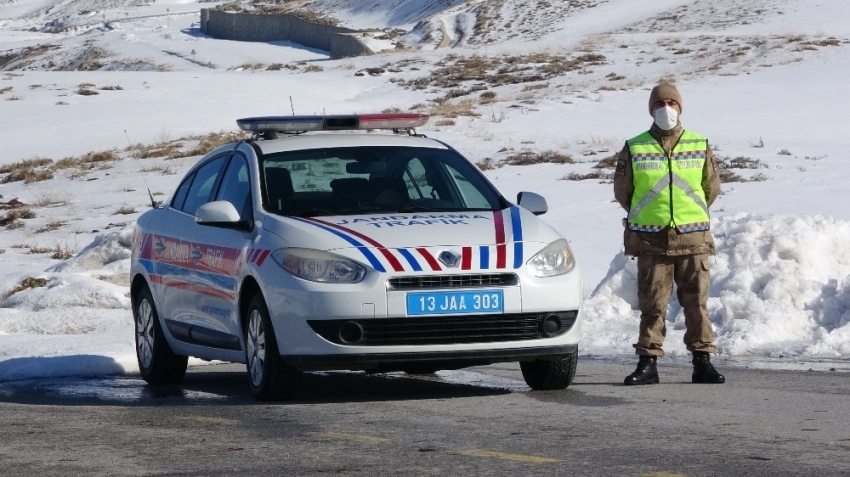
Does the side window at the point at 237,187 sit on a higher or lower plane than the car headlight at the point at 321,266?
higher

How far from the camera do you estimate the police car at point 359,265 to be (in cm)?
829

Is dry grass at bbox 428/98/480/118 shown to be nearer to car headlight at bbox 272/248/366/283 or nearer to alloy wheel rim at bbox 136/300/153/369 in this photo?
alloy wheel rim at bbox 136/300/153/369

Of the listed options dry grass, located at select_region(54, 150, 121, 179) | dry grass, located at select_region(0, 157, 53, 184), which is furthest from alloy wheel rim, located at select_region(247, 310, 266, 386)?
dry grass, located at select_region(0, 157, 53, 184)

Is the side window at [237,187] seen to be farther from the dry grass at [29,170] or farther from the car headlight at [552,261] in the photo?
the dry grass at [29,170]

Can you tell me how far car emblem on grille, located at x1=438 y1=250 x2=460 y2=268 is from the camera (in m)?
8.27

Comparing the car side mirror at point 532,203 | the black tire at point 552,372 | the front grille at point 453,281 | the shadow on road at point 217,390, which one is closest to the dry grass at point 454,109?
the shadow on road at point 217,390

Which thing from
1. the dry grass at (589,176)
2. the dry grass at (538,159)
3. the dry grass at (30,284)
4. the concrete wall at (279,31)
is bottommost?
the concrete wall at (279,31)

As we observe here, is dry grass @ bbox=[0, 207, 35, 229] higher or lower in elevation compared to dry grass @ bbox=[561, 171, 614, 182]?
lower

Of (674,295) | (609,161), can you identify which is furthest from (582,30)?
(674,295)

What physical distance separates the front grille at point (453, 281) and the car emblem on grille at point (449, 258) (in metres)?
0.06

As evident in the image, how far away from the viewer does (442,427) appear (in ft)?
24.1

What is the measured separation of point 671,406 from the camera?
805 cm

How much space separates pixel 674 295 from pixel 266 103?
3220cm

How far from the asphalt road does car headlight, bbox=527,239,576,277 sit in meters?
0.67
